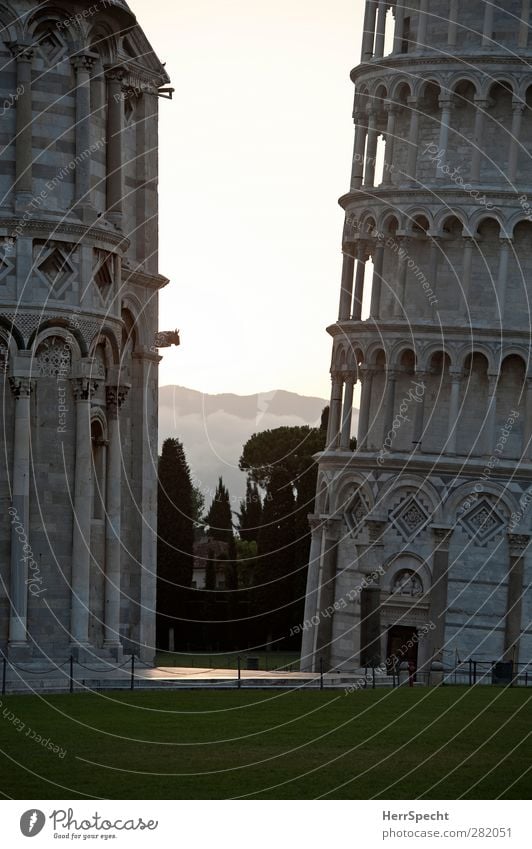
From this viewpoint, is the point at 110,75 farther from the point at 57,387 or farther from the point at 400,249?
the point at 400,249

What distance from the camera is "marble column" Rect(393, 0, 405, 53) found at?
7862 centimetres

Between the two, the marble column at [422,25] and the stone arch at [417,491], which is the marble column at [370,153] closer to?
the marble column at [422,25]

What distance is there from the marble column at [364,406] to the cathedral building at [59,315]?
25997mm

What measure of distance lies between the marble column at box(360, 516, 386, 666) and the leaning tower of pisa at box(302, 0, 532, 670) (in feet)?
0.16

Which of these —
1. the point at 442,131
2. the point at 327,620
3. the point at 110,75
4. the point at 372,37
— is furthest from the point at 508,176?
the point at 110,75

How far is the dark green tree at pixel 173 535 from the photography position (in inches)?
3922

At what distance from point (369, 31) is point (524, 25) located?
6.25 metres

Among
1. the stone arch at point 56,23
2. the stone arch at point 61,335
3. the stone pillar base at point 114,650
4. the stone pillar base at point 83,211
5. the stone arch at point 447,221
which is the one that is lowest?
the stone pillar base at point 114,650

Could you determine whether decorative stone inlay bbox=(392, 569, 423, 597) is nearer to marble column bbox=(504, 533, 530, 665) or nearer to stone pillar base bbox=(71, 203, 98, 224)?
marble column bbox=(504, 533, 530, 665)

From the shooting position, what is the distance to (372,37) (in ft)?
263

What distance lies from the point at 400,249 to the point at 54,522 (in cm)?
2901

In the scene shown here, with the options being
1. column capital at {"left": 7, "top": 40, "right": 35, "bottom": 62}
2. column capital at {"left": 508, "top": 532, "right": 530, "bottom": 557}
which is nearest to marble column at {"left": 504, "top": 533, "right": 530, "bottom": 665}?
column capital at {"left": 508, "top": 532, "right": 530, "bottom": 557}

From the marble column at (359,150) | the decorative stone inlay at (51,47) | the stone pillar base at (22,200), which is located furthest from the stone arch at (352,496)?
the decorative stone inlay at (51,47)

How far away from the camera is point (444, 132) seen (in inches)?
3049
